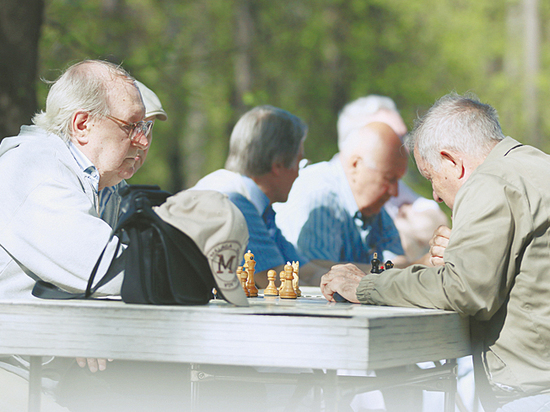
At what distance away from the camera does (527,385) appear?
7.96ft

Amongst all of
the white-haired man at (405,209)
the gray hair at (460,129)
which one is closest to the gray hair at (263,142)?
the white-haired man at (405,209)

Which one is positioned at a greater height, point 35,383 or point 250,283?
point 250,283

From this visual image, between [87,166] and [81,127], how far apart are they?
0.19 m

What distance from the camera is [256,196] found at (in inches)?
190

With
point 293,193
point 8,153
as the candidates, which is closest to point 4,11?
point 293,193

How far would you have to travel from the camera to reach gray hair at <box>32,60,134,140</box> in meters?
3.02

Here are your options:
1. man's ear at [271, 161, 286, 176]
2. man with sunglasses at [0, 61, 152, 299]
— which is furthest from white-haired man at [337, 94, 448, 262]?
man with sunglasses at [0, 61, 152, 299]

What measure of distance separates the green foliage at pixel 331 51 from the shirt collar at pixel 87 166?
12.1m

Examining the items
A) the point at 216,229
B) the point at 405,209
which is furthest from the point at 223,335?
the point at 405,209

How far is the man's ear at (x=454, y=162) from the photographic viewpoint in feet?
9.14

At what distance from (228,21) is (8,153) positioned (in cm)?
1681

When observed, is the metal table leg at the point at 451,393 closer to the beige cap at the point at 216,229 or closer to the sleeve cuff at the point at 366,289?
the sleeve cuff at the point at 366,289

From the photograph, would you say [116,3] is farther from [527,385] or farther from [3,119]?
[527,385]

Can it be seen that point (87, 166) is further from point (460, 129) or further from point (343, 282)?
point (460, 129)
